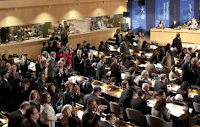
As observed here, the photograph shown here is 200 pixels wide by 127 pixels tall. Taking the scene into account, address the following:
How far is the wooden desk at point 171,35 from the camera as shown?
63.2ft

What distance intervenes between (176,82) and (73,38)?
8261 millimetres

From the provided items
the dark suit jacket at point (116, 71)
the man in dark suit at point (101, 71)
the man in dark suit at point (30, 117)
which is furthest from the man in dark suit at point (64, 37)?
the man in dark suit at point (30, 117)

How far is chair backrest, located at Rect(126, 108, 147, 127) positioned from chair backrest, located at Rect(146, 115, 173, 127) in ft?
0.58

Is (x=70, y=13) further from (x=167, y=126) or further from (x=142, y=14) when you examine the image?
(x=167, y=126)

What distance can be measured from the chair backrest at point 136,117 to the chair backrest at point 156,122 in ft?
0.58

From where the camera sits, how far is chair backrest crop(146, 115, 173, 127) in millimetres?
7320

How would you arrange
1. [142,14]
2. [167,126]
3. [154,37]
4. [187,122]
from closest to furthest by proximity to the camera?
[167,126], [187,122], [154,37], [142,14]

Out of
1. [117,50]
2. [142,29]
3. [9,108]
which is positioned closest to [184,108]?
[9,108]

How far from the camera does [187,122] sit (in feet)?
26.3

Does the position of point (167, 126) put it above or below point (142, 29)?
below

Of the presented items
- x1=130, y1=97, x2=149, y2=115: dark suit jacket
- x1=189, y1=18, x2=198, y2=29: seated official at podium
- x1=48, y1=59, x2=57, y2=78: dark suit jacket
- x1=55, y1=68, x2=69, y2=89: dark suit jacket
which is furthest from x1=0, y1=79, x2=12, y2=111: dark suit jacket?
x1=189, y1=18, x2=198, y2=29: seated official at podium

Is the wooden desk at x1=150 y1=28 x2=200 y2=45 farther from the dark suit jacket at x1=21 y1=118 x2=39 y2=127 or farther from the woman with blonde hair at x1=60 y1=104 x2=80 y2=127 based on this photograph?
the dark suit jacket at x1=21 y1=118 x2=39 y2=127

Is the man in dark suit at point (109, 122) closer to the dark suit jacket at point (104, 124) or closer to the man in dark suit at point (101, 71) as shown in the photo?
the dark suit jacket at point (104, 124)

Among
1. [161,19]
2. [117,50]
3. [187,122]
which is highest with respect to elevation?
[161,19]
